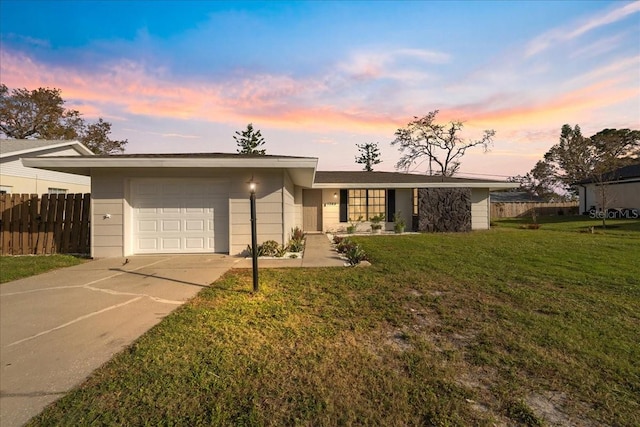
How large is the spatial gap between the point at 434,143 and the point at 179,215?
31057mm

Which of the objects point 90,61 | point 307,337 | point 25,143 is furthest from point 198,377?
point 25,143

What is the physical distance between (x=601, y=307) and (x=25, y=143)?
23.0 meters

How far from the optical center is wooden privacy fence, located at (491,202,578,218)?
2420 centimetres

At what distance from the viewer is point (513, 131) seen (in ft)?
64.8

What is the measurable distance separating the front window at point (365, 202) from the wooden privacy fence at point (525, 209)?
15089 millimetres

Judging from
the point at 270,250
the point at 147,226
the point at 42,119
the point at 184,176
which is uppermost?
the point at 42,119

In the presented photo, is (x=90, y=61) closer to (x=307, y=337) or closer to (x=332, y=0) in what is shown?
(x=332, y=0)

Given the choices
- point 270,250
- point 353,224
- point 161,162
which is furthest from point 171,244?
point 353,224

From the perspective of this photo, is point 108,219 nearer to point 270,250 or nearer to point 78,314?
point 270,250

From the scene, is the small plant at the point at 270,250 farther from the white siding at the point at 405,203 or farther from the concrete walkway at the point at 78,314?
the white siding at the point at 405,203

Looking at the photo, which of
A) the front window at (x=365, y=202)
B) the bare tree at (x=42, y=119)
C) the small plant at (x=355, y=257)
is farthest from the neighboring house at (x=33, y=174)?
the front window at (x=365, y=202)

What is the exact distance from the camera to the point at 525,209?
25125 millimetres

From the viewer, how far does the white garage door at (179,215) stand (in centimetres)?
795

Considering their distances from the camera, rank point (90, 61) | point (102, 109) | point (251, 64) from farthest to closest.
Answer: point (102, 109) → point (251, 64) → point (90, 61)
